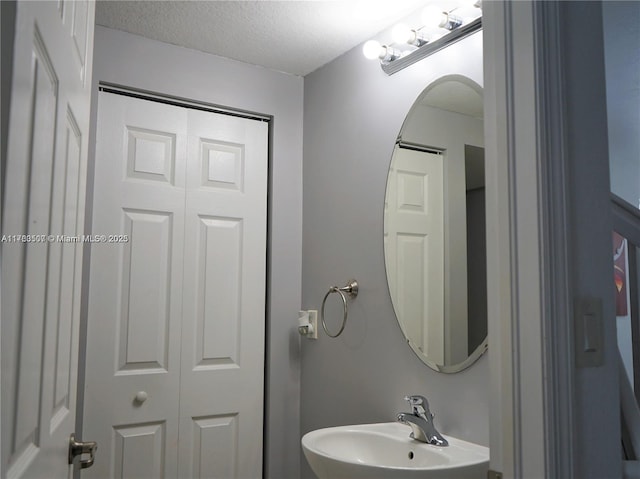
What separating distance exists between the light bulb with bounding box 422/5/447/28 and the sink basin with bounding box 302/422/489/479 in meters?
1.35

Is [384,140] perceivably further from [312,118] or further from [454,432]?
[454,432]

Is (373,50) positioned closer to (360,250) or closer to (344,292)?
(360,250)

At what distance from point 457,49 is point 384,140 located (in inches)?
17.5

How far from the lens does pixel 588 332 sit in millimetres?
911

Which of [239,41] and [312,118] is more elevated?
[239,41]

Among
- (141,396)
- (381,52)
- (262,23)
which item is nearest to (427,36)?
(381,52)

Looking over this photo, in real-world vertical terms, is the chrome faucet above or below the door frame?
below

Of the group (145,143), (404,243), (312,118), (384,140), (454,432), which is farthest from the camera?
(312,118)

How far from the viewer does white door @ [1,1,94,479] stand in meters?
0.64

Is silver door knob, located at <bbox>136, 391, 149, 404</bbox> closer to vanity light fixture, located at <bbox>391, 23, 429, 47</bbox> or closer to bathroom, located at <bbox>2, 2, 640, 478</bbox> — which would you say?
bathroom, located at <bbox>2, 2, 640, 478</bbox>

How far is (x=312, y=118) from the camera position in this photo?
266cm

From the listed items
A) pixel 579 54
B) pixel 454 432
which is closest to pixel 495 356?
pixel 579 54

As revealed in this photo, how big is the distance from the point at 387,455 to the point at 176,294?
3.59ft

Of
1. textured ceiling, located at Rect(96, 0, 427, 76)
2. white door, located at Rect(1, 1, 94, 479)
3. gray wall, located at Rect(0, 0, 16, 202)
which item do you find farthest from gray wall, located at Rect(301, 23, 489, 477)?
gray wall, located at Rect(0, 0, 16, 202)
